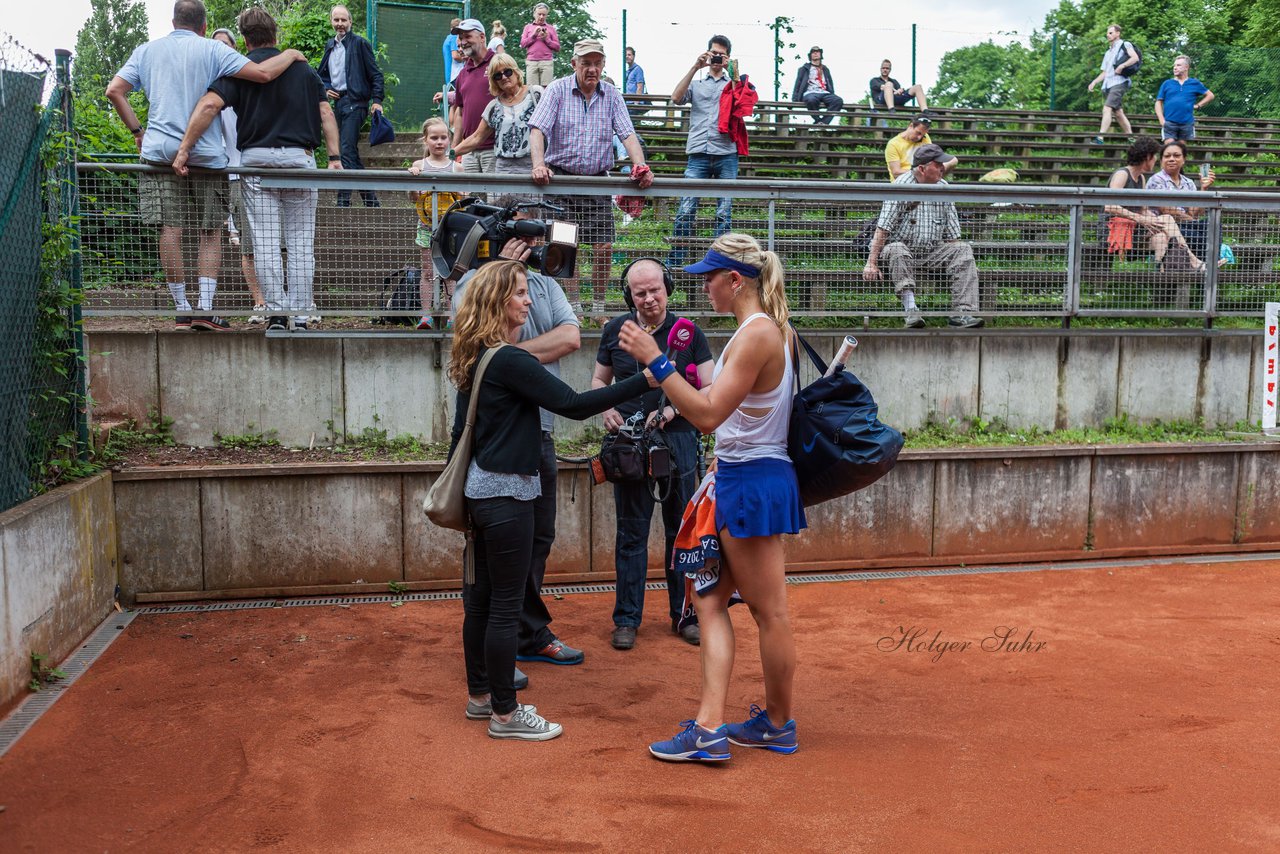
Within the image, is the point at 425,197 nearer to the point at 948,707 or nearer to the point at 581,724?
the point at 581,724

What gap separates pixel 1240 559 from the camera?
29.6 feet

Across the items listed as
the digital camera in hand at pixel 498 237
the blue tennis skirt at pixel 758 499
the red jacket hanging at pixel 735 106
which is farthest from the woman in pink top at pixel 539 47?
the blue tennis skirt at pixel 758 499

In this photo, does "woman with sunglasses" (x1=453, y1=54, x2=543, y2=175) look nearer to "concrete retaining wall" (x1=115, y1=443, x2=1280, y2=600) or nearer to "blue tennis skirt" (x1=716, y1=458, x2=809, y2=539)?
"concrete retaining wall" (x1=115, y1=443, x2=1280, y2=600)

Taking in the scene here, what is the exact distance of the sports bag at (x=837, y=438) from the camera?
4828 mm

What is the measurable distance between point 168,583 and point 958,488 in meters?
5.65

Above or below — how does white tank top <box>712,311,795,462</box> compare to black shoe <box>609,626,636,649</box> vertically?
above

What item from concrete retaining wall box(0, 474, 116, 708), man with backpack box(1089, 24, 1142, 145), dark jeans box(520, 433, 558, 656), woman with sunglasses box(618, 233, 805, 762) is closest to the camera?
woman with sunglasses box(618, 233, 805, 762)

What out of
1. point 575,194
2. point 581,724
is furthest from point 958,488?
point 581,724

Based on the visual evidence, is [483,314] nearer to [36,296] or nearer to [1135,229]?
[36,296]

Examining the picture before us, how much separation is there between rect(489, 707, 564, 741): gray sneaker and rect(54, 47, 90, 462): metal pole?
12.0ft

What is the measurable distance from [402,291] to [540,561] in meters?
3.06

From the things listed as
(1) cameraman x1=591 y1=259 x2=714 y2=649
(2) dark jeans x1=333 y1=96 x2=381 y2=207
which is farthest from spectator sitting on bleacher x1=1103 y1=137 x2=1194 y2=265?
(2) dark jeans x1=333 y1=96 x2=381 y2=207

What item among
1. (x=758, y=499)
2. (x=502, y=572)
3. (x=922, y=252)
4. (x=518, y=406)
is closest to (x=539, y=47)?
(x=922, y=252)

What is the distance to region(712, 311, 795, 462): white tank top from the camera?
4895mm
